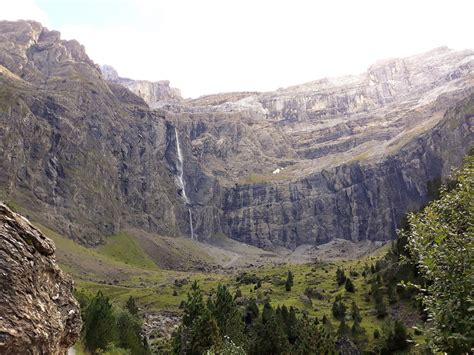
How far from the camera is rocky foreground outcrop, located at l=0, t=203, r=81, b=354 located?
1434 centimetres

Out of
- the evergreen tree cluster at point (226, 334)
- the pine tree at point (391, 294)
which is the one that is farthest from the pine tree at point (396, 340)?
the pine tree at point (391, 294)

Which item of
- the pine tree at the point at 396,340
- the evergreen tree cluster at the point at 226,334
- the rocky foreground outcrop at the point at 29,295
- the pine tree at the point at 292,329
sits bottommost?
the pine tree at the point at 292,329

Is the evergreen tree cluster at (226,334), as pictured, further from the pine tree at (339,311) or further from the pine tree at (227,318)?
the pine tree at (339,311)

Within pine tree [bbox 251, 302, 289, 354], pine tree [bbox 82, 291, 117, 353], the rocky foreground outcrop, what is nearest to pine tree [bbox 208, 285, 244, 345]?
pine tree [bbox 251, 302, 289, 354]

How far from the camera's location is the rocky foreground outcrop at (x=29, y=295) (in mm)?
14336

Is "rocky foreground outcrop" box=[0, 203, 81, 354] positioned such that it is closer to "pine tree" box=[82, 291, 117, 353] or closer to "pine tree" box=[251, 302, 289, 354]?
"pine tree" box=[82, 291, 117, 353]

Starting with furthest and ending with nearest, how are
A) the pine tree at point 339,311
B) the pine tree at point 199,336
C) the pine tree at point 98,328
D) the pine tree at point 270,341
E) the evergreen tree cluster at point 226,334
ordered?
the pine tree at point 339,311, the pine tree at point 270,341, the pine tree at point 98,328, the evergreen tree cluster at point 226,334, the pine tree at point 199,336

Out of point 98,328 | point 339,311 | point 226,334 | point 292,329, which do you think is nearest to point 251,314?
point 339,311

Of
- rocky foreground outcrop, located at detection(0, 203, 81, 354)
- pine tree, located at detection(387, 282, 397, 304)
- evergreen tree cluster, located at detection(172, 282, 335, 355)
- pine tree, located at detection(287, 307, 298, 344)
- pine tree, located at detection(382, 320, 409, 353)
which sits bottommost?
pine tree, located at detection(387, 282, 397, 304)

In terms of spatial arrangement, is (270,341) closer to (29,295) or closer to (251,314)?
(251,314)

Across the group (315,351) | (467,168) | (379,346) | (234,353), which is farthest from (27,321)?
(379,346)

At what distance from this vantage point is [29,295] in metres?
15.7

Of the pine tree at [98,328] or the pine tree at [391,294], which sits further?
the pine tree at [391,294]

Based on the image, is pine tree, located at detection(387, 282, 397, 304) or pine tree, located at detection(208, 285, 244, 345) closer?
pine tree, located at detection(208, 285, 244, 345)
